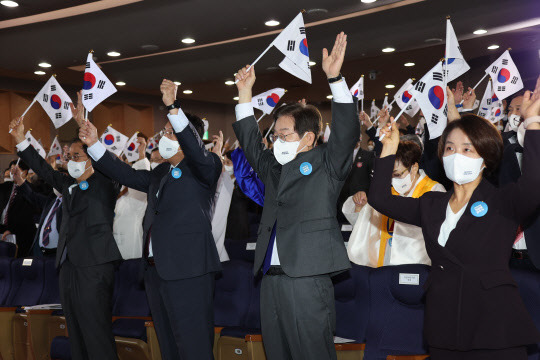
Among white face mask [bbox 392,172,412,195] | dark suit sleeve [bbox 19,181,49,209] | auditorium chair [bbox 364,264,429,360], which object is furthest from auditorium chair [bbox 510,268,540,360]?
dark suit sleeve [bbox 19,181,49,209]

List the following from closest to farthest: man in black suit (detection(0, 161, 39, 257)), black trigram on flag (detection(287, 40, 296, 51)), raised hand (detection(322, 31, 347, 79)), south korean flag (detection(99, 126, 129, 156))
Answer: raised hand (detection(322, 31, 347, 79)) → black trigram on flag (detection(287, 40, 296, 51)) → man in black suit (detection(0, 161, 39, 257)) → south korean flag (detection(99, 126, 129, 156))

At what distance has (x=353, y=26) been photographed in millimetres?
8203

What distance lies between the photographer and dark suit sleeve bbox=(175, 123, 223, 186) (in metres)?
2.95

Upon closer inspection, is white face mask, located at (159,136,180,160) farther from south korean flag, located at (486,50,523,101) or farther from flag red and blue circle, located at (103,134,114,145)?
flag red and blue circle, located at (103,134,114,145)

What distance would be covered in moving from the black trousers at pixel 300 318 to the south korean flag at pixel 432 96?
5.94ft

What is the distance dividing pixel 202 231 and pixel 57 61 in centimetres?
758

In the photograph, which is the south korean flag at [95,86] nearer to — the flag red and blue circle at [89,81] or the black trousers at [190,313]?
the flag red and blue circle at [89,81]

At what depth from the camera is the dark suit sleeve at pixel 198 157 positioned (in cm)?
295

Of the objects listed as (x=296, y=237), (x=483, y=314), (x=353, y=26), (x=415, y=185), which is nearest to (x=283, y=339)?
(x=296, y=237)

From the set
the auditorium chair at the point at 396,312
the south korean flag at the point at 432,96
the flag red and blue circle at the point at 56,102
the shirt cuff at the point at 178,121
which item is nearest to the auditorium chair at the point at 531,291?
the auditorium chair at the point at 396,312

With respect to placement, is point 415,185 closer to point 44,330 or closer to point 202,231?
point 202,231

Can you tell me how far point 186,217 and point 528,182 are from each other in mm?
1854

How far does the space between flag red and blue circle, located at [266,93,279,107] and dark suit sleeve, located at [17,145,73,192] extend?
7.05 feet

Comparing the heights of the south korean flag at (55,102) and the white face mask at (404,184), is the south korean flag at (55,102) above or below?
above
